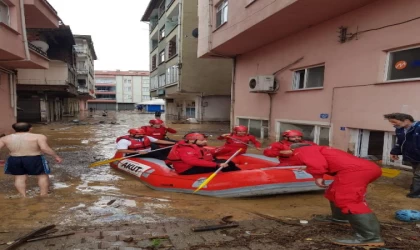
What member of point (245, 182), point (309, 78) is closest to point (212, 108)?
point (309, 78)

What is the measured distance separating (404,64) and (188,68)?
57.1ft

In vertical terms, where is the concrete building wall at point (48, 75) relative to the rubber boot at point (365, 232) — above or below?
above

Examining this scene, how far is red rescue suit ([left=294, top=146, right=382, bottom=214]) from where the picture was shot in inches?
135

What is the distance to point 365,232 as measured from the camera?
3416 mm

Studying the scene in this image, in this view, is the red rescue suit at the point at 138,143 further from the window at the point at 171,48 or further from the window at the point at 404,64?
the window at the point at 171,48

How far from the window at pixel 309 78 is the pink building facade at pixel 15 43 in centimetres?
1017

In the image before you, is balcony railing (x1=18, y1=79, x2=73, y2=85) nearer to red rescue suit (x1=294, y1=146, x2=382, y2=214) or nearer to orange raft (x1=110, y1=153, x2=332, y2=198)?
orange raft (x1=110, y1=153, x2=332, y2=198)

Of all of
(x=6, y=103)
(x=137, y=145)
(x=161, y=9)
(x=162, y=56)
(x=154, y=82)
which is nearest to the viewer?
(x=137, y=145)

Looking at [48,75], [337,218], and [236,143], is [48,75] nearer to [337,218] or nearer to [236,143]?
[236,143]

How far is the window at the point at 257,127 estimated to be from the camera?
527 inches

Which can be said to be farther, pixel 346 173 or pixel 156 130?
pixel 156 130

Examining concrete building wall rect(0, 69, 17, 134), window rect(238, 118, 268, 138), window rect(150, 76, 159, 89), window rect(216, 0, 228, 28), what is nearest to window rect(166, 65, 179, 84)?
window rect(150, 76, 159, 89)

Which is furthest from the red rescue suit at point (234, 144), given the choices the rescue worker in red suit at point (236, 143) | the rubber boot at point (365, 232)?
the rubber boot at point (365, 232)

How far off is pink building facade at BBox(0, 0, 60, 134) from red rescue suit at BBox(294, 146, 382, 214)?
1064cm
